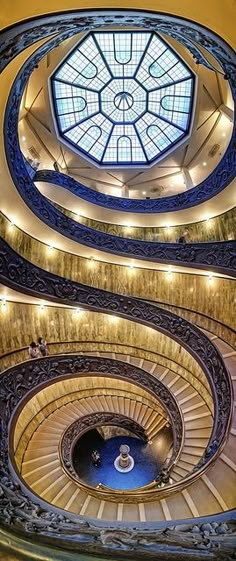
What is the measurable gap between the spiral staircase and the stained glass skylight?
Answer: 0.67 metres

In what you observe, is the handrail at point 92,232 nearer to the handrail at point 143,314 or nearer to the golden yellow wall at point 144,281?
the golden yellow wall at point 144,281

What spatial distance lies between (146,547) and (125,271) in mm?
12949

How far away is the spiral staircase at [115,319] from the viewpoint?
3.31 m

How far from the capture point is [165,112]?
16172 millimetres

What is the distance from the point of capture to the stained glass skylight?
14.1m

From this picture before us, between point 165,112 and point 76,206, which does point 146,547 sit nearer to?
point 76,206

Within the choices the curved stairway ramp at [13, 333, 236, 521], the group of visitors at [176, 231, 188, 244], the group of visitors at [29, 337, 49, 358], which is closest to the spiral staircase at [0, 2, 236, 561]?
the curved stairway ramp at [13, 333, 236, 521]

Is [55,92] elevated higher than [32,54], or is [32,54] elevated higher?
[55,92]

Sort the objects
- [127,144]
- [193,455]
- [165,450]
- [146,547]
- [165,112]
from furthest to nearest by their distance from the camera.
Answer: [127,144] < [165,112] < [165,450] < [193,455] < [146,547]

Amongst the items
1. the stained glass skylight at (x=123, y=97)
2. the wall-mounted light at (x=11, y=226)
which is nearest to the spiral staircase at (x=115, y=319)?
the wall-mounted light at (x=11, y=226)

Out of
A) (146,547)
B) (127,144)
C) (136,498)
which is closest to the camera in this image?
(146,547)

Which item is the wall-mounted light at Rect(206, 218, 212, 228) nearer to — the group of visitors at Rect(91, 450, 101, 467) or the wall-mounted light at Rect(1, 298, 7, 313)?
the wall-mounted light at Rect(1, 298, 7, 313)

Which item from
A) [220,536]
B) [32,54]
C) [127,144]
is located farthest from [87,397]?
[127,144]

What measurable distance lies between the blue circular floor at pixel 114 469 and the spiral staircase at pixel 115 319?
1.72 feet
